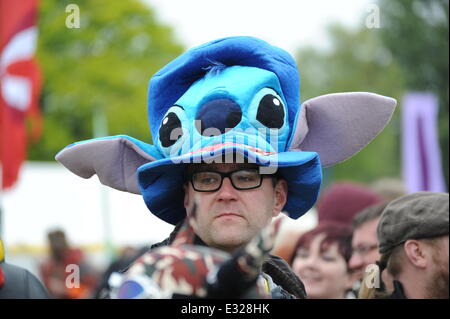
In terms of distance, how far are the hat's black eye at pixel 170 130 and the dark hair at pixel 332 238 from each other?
74.6 inches

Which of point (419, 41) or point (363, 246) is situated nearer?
point (363, 246)

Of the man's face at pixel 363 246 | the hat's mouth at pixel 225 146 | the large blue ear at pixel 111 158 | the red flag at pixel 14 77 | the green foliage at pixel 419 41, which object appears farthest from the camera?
the green foliage at pixel 419 41

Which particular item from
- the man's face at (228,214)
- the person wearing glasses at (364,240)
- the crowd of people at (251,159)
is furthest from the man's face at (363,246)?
the man's face at (228,214)

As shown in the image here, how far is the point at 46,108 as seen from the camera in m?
24.7

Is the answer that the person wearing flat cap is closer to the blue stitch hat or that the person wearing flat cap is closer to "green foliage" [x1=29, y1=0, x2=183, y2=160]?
the blue stitch hat

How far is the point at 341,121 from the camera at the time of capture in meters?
2.83

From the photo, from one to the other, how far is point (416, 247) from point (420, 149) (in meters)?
4.34

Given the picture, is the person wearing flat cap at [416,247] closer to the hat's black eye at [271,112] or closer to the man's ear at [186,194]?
the hat's black eye at [271,112]

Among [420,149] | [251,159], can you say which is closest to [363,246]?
[251,159]

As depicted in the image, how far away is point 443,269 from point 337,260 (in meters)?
1.40

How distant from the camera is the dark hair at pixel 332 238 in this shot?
4.26 metres

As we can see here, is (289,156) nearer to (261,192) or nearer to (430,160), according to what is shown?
(261,192)

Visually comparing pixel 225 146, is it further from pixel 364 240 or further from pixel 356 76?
pixel 356 76

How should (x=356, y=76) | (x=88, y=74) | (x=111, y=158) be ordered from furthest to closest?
1. (x=356, y=76)
2. (x=88, y=74)
3. (x=111, y=158)
